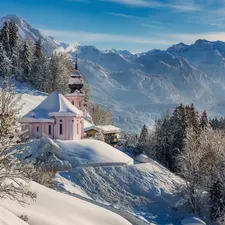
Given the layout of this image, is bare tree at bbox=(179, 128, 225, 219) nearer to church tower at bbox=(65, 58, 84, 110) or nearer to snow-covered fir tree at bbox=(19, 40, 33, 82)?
church tower at bbox=(65, 58, 84, 110)

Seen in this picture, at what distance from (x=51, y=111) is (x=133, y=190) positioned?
46.4ft

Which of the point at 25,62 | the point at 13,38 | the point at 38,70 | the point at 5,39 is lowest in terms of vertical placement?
the point at 38,70

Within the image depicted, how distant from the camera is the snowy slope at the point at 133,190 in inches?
1456

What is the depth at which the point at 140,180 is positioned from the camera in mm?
41094

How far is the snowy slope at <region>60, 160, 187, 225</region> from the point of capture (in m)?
37.0

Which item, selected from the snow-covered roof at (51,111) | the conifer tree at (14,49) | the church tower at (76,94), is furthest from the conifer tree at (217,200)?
the conifer tree at (14,49)

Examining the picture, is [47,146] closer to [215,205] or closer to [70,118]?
[70,118]

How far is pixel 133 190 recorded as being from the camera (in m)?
39.8

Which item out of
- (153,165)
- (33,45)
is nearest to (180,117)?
(153,165)

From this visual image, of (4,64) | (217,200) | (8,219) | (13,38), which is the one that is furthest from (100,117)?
(8,219)

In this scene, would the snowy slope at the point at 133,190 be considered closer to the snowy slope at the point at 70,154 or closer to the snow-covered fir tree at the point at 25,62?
the snowy slope at the point at 70,154

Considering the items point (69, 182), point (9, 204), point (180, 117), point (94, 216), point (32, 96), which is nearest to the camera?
point (9, 204)

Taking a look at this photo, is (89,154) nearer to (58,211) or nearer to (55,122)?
(55,122)

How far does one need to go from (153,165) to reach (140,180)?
4.49 metres
